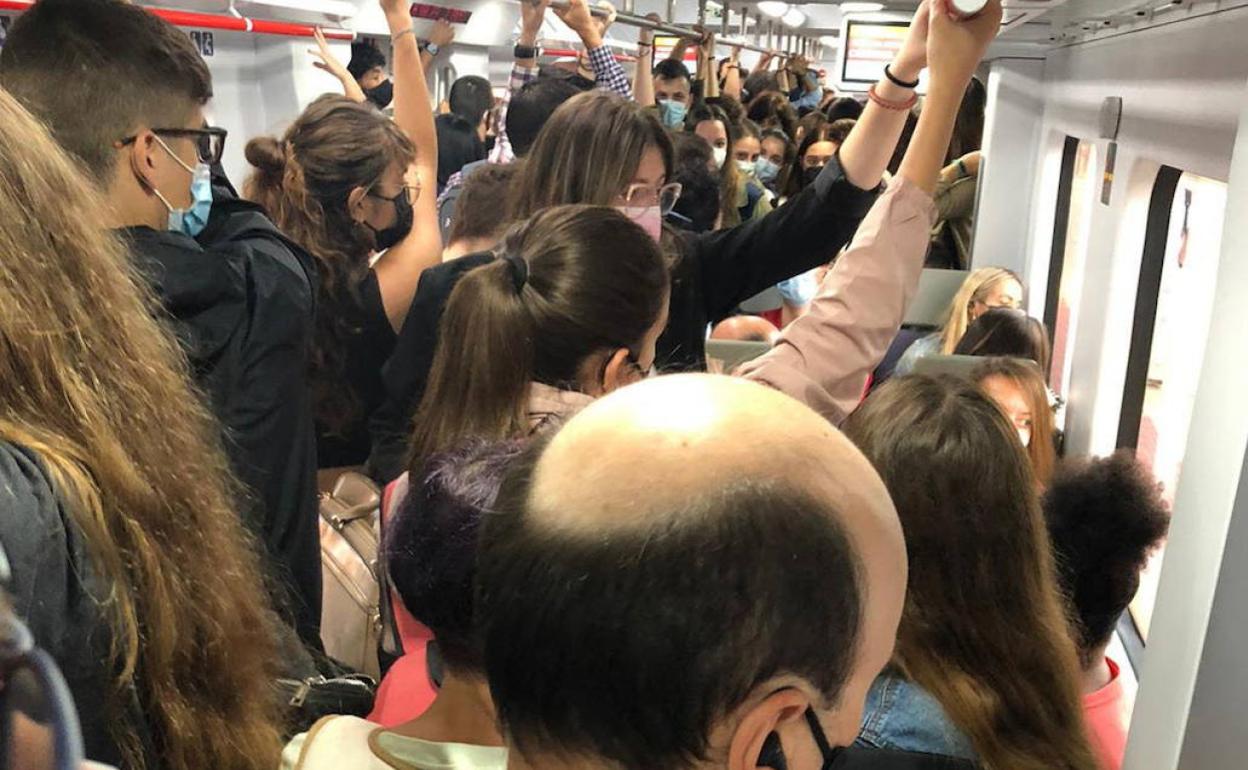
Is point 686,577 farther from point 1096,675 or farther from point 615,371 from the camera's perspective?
point 1096,675

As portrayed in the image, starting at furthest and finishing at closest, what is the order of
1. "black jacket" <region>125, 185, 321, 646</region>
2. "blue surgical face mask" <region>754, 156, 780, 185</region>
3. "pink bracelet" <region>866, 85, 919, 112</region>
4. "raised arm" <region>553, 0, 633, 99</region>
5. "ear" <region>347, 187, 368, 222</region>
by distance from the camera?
"blue surgical face mask" <region>754, 156, 780, 185</region> → "raised arm" <region>553, 0, 633, 99</region> → "ear" <region>347, 187, 368, 222</region> → "pink bracelet" <region>866, 85, 919, 112</region> → "black jacket" <region>125, 185, 321, 646</region>

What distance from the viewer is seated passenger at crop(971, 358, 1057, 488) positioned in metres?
2.75

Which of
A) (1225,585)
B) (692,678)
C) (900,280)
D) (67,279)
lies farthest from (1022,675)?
(67,279)

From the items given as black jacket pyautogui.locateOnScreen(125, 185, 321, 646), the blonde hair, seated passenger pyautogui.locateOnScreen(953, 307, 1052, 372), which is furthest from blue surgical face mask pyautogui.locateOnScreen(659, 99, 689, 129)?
black jacket pyautogui.locateOnScreen(125, 185, 321, 646)

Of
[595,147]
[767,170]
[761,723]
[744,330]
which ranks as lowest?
[744,330]

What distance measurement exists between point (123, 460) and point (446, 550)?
1.18 feet

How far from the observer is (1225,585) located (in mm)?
1297

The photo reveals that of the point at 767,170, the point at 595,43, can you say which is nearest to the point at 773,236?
the point at 595,43

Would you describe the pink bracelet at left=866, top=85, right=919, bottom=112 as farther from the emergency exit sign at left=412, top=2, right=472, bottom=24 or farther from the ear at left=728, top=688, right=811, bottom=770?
the emergency exit sign at left=412, top=2, right=472, bottom=24

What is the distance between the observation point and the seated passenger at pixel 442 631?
1111mm

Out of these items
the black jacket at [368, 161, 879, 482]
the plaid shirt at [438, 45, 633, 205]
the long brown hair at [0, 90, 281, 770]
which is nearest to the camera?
the long brown hair at [0, 90, 281, 770]

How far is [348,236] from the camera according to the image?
2305mm

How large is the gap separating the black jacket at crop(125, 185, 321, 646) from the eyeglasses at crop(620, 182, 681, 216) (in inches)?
25.1

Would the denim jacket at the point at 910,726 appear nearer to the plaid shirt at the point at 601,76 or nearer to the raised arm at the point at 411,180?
the raised arm at the point at 411,180
